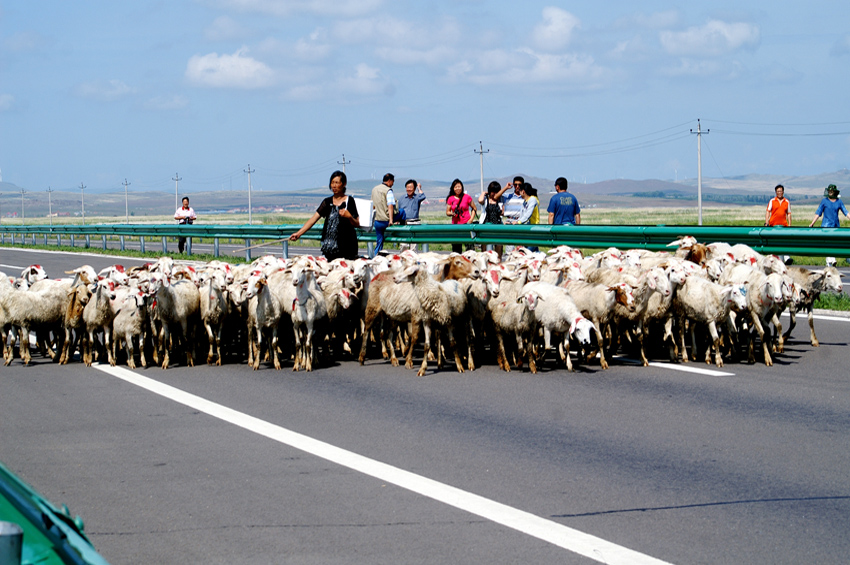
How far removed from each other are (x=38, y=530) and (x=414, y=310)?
988cm

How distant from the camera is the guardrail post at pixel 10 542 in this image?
196 centimetres

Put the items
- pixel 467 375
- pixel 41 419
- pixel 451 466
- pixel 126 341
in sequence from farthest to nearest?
pixel 126 341
pixel 467 375
pixel 41 419
pixel 451 466

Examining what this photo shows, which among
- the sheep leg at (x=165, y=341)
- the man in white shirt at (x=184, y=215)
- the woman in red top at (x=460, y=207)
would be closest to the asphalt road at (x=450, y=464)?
the sheep leg at (x=165, y=341)

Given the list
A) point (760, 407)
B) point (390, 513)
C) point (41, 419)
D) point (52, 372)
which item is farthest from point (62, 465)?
point (760, 407)

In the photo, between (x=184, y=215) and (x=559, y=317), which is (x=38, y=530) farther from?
(x=184, y=215)

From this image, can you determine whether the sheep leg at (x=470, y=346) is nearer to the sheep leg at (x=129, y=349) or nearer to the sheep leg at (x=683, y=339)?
the sheep leg at (x=683, y=339)

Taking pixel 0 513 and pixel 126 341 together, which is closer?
pixel 0 513

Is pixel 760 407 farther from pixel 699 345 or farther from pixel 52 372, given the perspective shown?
pixel 52 372

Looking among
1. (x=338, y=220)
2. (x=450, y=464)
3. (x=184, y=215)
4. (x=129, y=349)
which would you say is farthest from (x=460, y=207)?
(x=450, y=464)

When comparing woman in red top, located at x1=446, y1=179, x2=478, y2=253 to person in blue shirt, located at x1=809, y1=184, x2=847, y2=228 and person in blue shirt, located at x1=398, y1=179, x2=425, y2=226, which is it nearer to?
person in blue shirt, located at x1=398, y1=179, x2=425, y2=226

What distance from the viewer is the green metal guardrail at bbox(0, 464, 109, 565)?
2115 mm

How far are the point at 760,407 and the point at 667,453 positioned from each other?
2.08 m

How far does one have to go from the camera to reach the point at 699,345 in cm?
1253

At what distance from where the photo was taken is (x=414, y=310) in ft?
39.4
